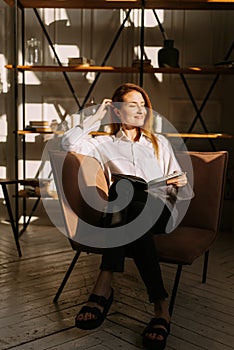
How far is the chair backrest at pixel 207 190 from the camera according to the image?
2260 mm

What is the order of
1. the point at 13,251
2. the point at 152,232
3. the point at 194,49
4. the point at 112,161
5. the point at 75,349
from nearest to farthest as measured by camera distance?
the point at 75,349, the point at 152,232, the point at 112,161, the point at 13,251, the point at 194,49

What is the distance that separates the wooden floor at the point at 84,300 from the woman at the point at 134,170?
94 millimetres

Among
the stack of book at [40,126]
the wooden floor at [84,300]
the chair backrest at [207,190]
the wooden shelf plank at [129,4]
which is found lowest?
the wooden floor at [84,300]

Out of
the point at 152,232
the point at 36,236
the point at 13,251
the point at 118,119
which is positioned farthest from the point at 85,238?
the point at 36,236

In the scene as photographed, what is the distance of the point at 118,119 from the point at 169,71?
1189 mm

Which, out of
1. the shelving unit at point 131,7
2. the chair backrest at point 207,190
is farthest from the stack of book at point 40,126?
the chair backrest at point 207,190

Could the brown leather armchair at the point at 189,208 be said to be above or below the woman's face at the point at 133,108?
below

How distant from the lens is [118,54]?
3760 mm

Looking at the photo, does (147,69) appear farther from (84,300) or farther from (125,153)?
(84,300)

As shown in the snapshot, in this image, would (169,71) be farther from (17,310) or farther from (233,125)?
(17,310)

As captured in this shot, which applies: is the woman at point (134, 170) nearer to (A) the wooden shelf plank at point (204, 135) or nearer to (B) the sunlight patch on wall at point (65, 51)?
(A) the wooden shelf plank at point (204, 135)

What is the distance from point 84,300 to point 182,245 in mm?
596

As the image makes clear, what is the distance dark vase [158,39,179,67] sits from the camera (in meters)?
3.41

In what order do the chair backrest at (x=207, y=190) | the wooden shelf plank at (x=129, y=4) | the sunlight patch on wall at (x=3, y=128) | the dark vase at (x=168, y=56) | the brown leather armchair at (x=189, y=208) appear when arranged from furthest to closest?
the sunlight patch on wall at (x=3, y=128), the dark vase at (x=168, y=56), the wooden shelf plank at (x=129, y=4), the chair backrest at (x=207, y=190), the brown leather armchair at (x=189, y=208)
